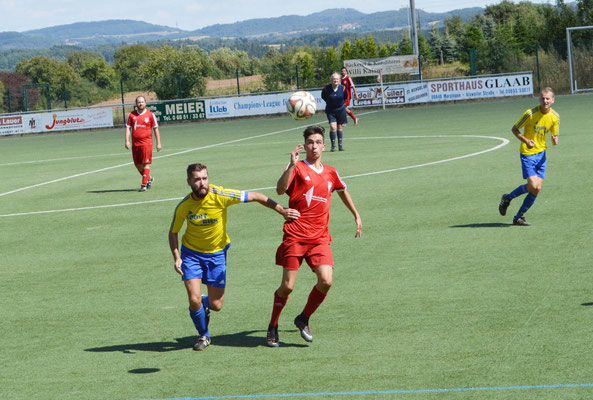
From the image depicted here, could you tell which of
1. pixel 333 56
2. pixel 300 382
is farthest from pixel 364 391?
pixel 333 56

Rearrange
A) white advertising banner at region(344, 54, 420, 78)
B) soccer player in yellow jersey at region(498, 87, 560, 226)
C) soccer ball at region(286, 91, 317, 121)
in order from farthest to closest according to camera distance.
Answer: white advertising banner at region(344, 54, 420, 78) → soccer player in yellow jersey at region(498, 87, 560, 226) → soccer ball at region(286, 91, 317, 121)

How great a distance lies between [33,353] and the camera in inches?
296

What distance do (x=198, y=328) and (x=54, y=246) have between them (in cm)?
614

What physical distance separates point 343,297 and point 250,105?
125ft

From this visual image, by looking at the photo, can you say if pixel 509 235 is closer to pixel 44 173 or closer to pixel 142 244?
pixel 142 244

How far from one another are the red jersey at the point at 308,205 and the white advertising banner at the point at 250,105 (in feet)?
127

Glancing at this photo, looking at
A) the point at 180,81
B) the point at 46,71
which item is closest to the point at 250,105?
the point at 180,81

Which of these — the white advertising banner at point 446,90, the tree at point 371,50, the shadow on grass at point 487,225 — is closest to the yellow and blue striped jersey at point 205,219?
the shadow on grass at point 487,225

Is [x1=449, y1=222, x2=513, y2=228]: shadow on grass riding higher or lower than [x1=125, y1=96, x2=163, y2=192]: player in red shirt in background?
lower

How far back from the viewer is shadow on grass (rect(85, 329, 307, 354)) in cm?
744

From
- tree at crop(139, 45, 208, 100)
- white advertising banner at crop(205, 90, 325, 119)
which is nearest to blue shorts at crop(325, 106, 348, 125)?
white advertising banner at crop(205, 90, 325, 119)

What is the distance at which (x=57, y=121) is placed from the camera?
47188mm

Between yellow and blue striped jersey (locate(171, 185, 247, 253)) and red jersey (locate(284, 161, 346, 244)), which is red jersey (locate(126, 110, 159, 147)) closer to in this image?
yellow and blue striped jersey (locate(171, 185, 247, 253))

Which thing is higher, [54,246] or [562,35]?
[562,35]
